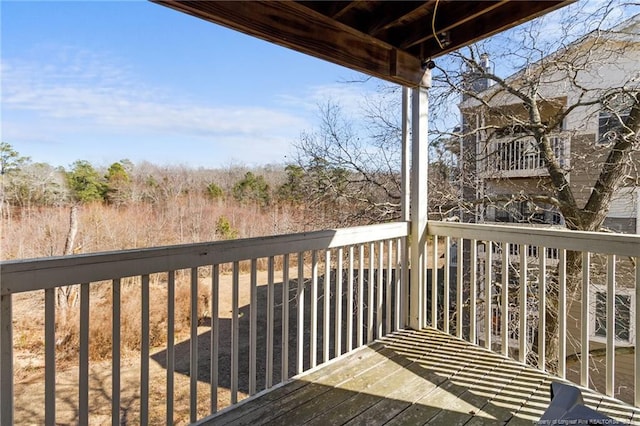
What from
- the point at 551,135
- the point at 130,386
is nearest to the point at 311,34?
the point at 130,386

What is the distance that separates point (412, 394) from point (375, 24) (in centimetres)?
233

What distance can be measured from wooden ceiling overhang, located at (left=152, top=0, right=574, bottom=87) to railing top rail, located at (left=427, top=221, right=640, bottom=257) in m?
1.21

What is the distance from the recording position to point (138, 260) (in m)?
1.52

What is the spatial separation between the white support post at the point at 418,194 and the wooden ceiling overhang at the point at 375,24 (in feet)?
0.66

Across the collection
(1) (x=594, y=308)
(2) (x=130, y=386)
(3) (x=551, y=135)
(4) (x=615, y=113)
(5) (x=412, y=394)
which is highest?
(4) (x=615, y=113)

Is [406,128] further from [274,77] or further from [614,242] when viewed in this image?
[274,77]

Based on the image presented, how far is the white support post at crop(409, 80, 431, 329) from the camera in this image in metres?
2.88

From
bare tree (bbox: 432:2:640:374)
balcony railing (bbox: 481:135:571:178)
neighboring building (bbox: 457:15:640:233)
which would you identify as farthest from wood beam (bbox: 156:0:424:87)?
balcony railing (bbox: 481:135:571:178)

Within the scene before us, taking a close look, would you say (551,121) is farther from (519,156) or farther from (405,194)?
(405,194)

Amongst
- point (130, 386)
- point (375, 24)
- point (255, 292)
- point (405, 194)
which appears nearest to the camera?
point (255, 292)

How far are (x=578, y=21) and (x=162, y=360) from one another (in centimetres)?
720

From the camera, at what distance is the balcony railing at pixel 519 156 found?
17.7 ft

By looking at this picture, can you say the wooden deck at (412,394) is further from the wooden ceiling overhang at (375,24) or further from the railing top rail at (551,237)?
the wooden ceiling overhang at (375,24)

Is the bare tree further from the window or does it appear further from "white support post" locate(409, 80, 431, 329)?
"white support post" locate(409, 80, 431, 329)
